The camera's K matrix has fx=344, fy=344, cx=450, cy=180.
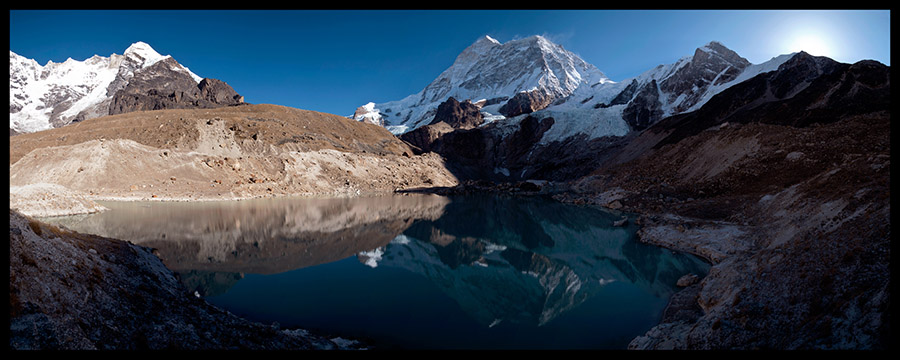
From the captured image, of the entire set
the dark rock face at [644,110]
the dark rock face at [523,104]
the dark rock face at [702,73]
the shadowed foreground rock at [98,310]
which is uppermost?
the dark rock face at [523,104]

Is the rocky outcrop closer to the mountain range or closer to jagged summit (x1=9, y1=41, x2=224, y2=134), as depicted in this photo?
the mountain range

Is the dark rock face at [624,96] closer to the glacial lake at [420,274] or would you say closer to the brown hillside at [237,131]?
the brown hillside at [237,131]

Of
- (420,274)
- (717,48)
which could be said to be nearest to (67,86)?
(420,274)

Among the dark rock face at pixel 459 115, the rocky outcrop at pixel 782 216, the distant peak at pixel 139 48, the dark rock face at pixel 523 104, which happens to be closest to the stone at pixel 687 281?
the rocky outcrop at pixel 782 216

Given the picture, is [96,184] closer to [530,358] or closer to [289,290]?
[289,290]

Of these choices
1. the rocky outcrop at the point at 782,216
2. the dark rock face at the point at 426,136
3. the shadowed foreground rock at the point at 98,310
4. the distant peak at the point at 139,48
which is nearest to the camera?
the shadowed foreground rock at the point at 98,310

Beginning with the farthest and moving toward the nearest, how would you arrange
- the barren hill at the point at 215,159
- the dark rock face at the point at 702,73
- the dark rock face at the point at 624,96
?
the dark rock face at the point at 624,96 → the dark rock face at the point at 702,73 → the barren hill at the point at 215,159

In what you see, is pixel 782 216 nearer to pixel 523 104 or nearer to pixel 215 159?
pixel 215 159

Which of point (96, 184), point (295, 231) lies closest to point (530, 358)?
A: point (295, 231)
